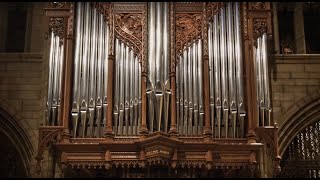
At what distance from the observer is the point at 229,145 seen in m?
14.1

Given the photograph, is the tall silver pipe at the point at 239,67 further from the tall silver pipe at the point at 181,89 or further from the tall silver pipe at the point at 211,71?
the tall silver pipe at the point at 181,89

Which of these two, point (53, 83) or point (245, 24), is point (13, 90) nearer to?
point (53, 83)

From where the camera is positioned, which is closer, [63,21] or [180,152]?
[180,152]

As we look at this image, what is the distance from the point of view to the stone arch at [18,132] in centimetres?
1567

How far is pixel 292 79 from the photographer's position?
1636 cm

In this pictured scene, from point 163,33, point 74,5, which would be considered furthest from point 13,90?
point 163,33

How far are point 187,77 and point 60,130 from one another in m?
2.90

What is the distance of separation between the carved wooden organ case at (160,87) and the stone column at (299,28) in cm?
201

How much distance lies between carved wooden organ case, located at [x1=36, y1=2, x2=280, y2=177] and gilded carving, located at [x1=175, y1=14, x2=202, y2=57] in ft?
0.07

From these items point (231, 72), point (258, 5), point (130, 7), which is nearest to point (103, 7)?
point (130, 7)

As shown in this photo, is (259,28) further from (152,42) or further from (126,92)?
(126,92)

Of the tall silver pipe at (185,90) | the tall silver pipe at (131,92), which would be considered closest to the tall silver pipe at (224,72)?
the tall silver pipe at (185,90)

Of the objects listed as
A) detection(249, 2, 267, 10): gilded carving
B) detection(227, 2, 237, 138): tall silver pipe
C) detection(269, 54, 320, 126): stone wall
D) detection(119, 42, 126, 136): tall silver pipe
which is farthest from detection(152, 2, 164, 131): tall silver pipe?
detection(269, 54, 320, 126): stone wall

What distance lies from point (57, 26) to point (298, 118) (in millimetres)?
5946
